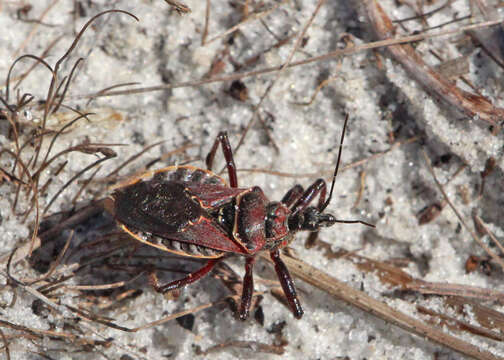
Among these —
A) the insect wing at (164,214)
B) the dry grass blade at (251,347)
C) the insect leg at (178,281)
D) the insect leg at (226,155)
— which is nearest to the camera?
the insect wing at (164,214)

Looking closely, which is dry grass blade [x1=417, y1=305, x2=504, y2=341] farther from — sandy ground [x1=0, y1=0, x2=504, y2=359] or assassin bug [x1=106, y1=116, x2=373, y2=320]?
assassin bug [x1=106, y1=116, x2=373, y2=320]

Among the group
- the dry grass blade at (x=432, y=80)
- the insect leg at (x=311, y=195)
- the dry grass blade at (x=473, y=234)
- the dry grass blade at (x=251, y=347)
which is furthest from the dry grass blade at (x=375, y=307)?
the dry grass blade at (x=432, y=80)

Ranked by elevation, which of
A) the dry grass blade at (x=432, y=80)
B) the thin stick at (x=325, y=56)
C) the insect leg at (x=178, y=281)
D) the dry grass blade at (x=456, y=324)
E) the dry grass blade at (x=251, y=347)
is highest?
the thin stick at (x=325, y=56)

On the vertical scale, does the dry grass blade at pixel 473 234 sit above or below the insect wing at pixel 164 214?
below

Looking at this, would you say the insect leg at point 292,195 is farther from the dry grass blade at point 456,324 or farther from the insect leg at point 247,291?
the dry grass blade at point 456,324

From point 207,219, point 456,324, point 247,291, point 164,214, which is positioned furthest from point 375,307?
point 164,214

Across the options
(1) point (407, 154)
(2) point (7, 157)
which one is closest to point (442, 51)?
(1) point (407, 154)

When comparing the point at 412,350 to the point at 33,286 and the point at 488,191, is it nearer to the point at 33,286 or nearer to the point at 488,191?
the point at 488,191
